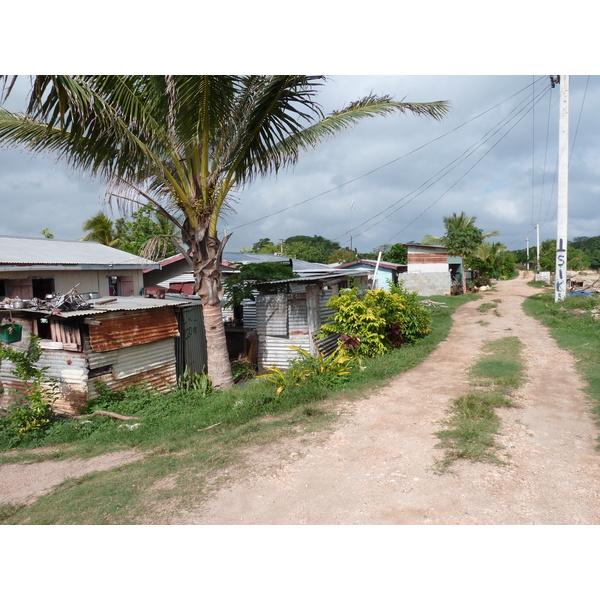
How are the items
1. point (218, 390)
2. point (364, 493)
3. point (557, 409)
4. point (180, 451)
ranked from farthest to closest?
point (218, 390) < point (557, 409) < point (180, 451) < point (364, 493)

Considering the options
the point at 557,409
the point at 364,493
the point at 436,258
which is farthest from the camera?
the point at 436,258

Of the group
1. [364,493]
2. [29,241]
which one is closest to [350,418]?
[364,493]

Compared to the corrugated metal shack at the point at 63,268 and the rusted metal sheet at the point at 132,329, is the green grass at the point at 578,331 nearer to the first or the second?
the rusted metal sheet at the point at 132,329

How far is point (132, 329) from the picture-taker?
26.6ft

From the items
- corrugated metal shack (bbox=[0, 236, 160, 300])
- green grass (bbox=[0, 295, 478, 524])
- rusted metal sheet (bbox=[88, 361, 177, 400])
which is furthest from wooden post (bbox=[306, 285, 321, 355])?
corrugated metal shack (bbox=[0, 236, 160, 300])

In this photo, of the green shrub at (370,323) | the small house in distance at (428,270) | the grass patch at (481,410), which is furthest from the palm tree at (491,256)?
the grass patch at (481,410)

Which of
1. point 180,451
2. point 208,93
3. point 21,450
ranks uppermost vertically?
point 208,93

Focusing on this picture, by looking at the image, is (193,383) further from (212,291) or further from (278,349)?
(212,291)

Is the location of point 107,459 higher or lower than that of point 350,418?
lower

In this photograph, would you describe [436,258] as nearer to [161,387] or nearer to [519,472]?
[161,387]

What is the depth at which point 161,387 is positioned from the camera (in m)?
8.80

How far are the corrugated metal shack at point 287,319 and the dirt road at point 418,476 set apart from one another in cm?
327

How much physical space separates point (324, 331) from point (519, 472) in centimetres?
598

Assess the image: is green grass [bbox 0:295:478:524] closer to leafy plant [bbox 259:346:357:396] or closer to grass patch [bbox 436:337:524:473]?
leafy plant [bbox 259:346:357:396]
